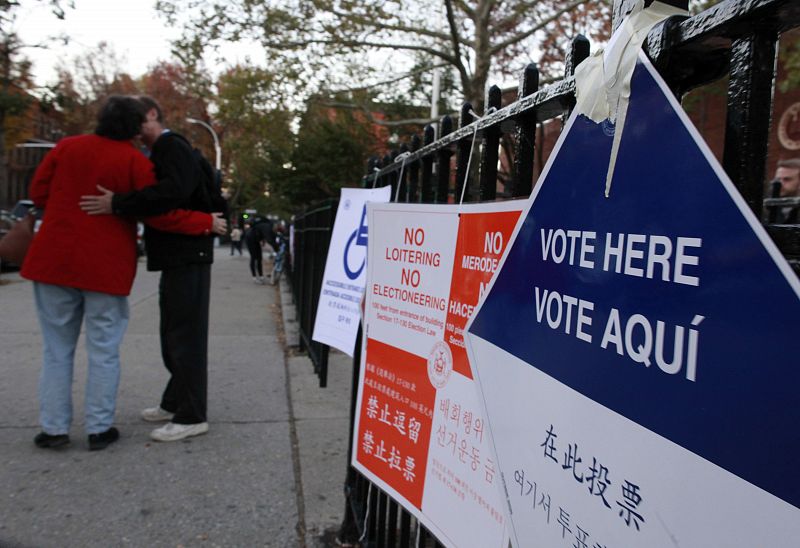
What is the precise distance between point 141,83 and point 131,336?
43.4 metres

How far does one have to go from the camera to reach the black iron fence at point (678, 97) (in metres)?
0.88

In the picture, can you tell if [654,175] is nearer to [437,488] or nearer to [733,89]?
[733,89]

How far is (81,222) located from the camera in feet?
11.2

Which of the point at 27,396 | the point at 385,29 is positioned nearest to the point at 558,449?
the point at 27,396

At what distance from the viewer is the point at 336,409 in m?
4.51

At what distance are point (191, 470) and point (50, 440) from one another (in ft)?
2.86

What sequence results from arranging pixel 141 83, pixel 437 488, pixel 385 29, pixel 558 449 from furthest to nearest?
pixel 141 83 → pixel 385 29 → pixel 437 488 → pixel 558 449

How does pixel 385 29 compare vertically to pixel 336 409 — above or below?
above

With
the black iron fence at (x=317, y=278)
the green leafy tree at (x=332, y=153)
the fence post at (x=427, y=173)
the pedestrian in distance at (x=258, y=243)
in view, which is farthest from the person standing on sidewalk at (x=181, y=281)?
the green leafy tree at (x=332, y=153)

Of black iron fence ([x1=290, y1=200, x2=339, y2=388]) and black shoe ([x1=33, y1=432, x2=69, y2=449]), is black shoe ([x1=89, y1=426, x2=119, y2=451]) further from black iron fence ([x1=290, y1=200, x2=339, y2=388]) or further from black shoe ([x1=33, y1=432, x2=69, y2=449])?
black iron fence ([x1=290, y1=200, x2=339, y2=388])

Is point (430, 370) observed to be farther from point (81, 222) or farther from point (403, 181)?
point (81, 222)

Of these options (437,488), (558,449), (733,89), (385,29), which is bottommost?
(437,488)

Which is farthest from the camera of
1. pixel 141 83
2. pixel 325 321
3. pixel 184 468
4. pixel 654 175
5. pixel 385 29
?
pixel 141 83

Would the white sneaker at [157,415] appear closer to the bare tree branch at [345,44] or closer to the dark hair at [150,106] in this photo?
the dark hair at [150,106]
